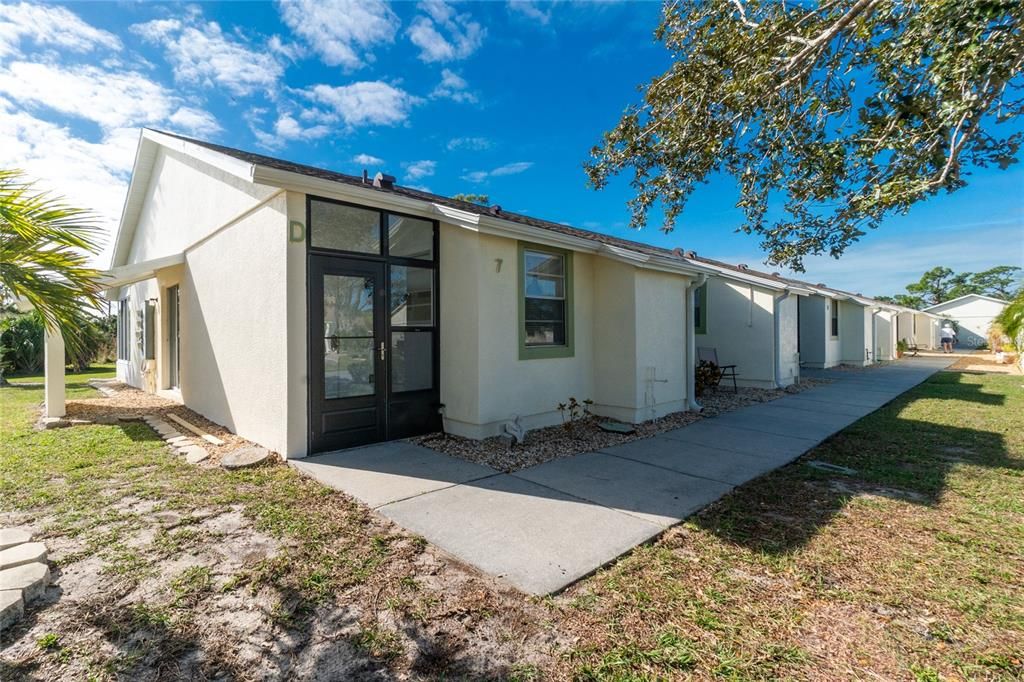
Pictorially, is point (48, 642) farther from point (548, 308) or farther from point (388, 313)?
point (548, 308)

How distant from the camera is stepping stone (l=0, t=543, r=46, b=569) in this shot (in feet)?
9.71

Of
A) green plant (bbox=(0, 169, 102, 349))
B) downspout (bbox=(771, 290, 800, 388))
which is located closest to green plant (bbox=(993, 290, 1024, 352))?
downspout (bbox=(771, 290, 800, 388))

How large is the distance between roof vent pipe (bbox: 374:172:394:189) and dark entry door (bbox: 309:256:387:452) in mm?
1732

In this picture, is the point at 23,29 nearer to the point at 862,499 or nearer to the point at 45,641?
the point at 45,641

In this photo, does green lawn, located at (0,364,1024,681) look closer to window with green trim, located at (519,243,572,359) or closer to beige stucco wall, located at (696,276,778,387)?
window with green trim, located at (519,243,572,359)

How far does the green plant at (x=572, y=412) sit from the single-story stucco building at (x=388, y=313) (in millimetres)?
194

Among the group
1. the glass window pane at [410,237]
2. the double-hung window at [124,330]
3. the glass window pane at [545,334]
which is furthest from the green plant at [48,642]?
the double-hung window at [124,330]

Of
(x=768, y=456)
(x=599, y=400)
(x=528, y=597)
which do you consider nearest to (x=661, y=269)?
(x=599, y=400)

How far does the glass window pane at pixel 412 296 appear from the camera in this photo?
6512mm

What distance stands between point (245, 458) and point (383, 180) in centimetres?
452

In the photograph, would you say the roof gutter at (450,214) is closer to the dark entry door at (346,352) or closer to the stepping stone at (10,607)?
the dark entry door at (346,352)

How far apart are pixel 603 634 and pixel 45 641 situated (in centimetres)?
297

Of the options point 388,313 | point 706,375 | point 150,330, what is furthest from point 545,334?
point 150,330

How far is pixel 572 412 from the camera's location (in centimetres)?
759
